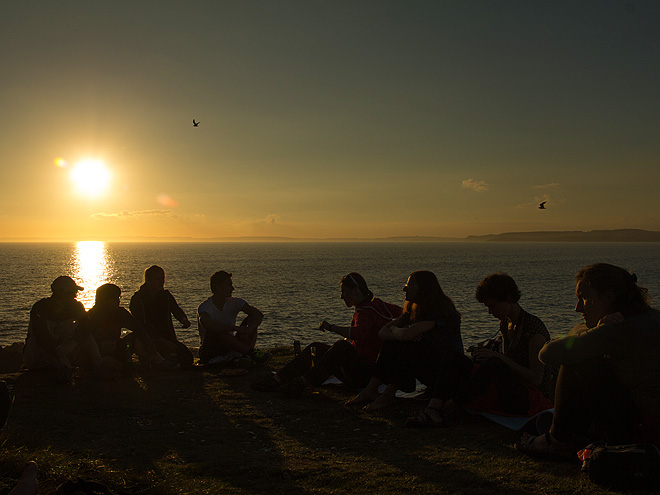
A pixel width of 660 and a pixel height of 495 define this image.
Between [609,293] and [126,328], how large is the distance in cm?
830

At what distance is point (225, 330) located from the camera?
10.2 metres

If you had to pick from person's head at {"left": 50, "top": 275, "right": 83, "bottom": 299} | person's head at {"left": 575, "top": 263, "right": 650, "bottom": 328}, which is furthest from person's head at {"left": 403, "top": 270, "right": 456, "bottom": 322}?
person's head at {"left": 50, "top": 275, "right": 83, "bottom": 299}

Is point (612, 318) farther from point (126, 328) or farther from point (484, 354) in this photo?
point (126, 328)

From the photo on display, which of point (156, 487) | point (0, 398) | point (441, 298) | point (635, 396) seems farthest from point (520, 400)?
point (0, 398)

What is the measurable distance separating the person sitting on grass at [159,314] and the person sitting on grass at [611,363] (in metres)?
7.60

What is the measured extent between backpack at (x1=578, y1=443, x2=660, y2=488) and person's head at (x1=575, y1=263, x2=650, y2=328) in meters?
1.07

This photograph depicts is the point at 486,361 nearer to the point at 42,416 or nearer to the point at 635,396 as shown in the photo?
the point at 635,396

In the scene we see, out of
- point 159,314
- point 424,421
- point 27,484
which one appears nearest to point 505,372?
point 424,421

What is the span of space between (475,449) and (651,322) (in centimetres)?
240

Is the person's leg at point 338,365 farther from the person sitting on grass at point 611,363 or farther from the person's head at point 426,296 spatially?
the person sitting on grass at point 611,363

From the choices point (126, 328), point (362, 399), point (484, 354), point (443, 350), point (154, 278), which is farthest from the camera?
point (154, 278)

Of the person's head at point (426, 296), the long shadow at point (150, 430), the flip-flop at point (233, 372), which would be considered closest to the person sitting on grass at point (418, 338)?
the person's head at point (426, 296)

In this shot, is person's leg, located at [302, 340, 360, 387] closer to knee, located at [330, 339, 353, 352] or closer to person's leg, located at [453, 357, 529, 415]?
knee, located at [330, 339, 353, 352]

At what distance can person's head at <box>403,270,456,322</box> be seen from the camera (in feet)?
23.0
